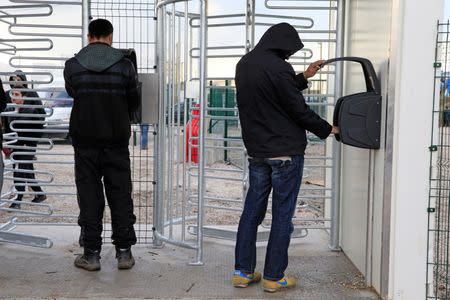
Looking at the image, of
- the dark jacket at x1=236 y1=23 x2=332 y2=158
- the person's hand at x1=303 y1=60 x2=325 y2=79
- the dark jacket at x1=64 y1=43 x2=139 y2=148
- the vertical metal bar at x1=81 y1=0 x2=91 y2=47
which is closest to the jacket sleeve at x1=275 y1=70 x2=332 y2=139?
the dark jacket at x1=236 y1=23 x2=332 y2=158

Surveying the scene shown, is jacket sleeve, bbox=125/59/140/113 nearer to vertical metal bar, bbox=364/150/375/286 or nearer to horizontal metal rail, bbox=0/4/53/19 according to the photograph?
horizontal metal rail, bbox=0/4/53/19

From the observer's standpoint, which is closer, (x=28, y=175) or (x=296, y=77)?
(x=296, y=77)

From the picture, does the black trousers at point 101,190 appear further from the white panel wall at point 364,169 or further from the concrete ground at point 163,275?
the white panel wall at point 364,169

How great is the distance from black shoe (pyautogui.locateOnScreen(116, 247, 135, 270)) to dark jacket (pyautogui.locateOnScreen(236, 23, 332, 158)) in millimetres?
1482

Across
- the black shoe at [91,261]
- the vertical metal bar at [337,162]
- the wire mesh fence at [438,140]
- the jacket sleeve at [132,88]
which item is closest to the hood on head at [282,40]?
the wire mesh fence at [438,140]

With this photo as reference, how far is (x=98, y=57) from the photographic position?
186 inches

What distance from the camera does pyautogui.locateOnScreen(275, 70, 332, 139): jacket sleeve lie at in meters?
4.14

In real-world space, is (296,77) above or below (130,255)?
above

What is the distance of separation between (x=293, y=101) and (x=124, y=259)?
78.3 inches

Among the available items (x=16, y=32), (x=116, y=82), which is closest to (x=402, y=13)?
(x=116, y=82)

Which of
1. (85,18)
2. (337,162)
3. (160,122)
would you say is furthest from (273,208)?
(85,18)

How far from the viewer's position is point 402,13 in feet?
12.9

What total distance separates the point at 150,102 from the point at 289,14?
1.92 m

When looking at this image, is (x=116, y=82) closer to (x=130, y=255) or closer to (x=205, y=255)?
(x=130, y=255)
